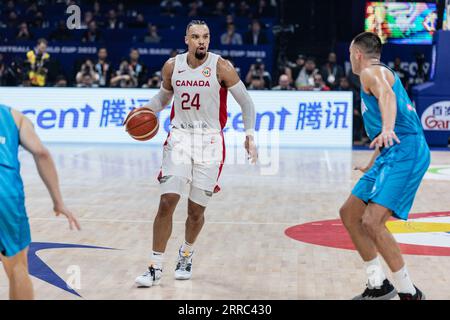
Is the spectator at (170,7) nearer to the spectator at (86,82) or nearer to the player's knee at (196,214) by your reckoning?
the spectator at (86,82)

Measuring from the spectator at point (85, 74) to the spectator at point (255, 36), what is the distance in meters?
4.36

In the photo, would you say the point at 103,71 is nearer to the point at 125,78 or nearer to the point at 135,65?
the point at 125,78

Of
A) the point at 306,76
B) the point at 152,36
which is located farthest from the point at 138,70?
the point at 306,76

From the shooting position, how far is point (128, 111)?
64.4 ft

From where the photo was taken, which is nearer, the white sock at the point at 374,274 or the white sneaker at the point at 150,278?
the white sock at the point at 374,274

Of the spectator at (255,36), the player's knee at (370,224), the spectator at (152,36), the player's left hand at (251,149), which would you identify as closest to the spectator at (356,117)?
the spectator at (255,36)

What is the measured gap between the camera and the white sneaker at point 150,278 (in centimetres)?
668

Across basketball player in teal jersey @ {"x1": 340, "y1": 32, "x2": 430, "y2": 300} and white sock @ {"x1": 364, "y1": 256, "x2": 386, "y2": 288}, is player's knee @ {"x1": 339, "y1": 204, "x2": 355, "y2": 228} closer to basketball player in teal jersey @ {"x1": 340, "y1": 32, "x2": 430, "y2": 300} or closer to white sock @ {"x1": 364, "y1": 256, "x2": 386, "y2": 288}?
basketball player in teal jersey @ {"x1": 340, "y1": 32, "x2": 430, "y2": 300}

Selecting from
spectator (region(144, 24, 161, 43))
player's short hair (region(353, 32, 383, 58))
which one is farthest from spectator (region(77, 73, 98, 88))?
player's short hair (region(353, 32, 383, 58))

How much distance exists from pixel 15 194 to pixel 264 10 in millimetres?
20351

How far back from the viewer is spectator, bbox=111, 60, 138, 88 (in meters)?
20.4

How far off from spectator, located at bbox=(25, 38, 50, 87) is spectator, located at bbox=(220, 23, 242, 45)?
456cm

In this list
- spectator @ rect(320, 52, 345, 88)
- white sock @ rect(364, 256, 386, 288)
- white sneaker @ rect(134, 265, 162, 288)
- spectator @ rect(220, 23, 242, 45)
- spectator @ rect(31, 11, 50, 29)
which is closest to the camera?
white sock @ rect(364, 256, 386, 288)
